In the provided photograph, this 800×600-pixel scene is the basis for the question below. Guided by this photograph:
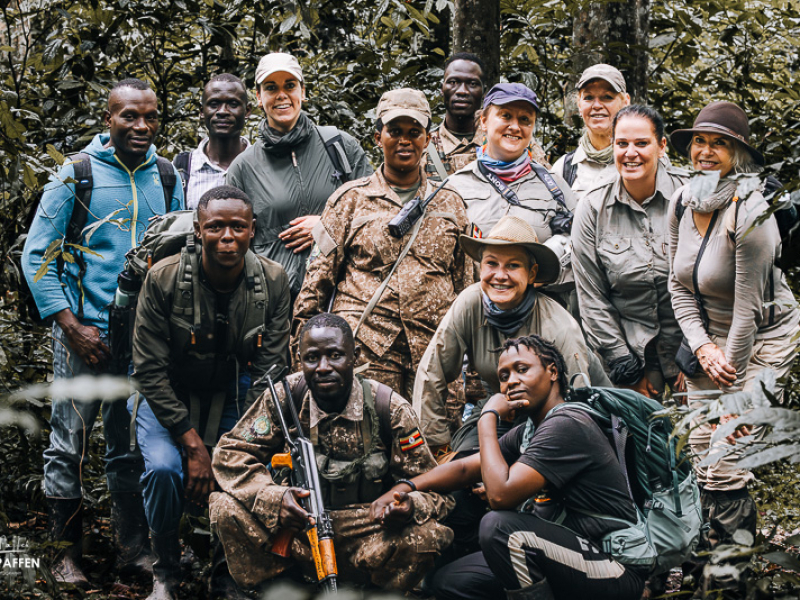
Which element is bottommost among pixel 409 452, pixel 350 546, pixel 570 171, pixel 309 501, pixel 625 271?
pixel 350 546

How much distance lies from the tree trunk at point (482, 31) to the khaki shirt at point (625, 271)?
200cm

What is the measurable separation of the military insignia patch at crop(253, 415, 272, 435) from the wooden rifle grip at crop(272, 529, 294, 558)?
1.72ft

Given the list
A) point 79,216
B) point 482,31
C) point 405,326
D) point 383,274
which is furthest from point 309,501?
point 482,31

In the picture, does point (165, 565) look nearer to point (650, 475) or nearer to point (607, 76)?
point (650, 475)

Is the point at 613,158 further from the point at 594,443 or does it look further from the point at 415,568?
the point at 415,568

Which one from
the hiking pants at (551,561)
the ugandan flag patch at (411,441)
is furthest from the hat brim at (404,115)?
the hiking pants at (551,561)

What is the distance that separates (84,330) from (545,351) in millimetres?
2687

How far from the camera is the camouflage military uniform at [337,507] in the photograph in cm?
454

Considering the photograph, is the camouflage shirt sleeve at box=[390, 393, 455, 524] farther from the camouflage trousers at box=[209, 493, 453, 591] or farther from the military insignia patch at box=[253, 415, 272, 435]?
the military insignia patch at box=[253, 415, 272, 435]

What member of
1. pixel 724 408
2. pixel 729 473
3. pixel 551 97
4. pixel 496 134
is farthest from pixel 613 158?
pixel 551 97

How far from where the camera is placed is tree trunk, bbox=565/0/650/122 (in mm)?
7145

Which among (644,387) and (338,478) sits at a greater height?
(644,387)

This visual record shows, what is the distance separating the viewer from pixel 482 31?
7.07m

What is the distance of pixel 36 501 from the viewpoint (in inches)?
254
